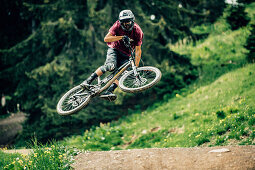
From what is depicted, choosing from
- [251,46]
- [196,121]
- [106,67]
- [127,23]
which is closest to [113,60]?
[106,67]

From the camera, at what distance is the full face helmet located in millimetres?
5789

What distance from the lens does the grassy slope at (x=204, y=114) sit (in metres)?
7.70

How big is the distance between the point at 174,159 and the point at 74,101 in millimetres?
2901

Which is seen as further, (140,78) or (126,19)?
(140,78)

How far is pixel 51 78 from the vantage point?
13.1 metres

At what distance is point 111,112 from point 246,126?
25.3 ft

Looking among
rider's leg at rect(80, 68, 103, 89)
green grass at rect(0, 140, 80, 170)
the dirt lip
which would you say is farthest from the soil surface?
rider's leg at rect(80, 68, 103, 89)

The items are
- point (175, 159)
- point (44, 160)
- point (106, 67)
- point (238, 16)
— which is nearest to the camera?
point (175, 159)

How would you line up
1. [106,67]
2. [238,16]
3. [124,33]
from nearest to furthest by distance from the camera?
[124,33] → [106,67] → [238,16]

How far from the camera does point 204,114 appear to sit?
9625 mm

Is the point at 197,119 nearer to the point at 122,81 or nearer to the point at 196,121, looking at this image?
the point at 196,121

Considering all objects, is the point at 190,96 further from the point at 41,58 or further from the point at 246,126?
the point at 41,58

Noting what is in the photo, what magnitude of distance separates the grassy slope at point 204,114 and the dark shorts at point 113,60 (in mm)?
3323

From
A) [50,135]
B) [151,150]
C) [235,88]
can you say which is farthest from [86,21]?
[151,150]
